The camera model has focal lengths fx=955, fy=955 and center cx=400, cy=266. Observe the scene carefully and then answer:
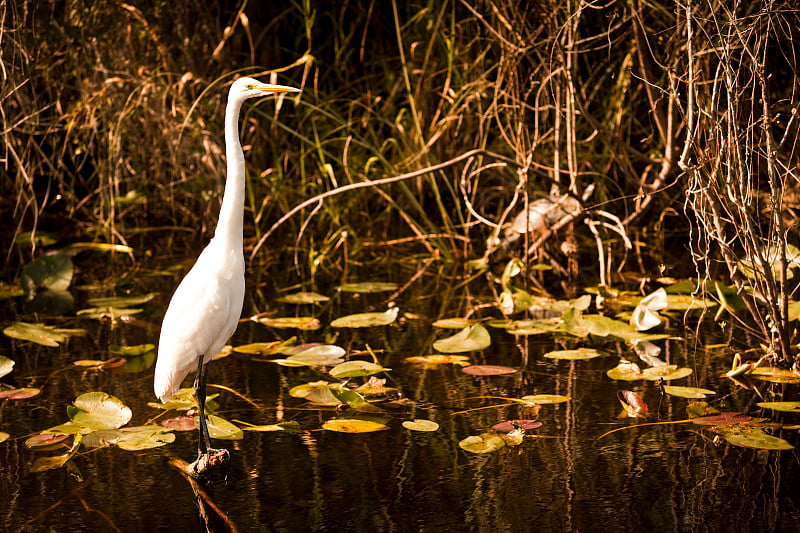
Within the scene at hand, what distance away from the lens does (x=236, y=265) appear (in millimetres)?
2520

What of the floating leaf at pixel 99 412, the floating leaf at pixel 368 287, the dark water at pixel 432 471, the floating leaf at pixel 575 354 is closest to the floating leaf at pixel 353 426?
the dark water at pixel 432 471

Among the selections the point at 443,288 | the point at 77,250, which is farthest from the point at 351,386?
the point at 77,250

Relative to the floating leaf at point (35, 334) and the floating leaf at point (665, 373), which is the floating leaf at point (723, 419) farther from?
the floating leaf at point (35, 334)

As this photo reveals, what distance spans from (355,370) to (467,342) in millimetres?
426

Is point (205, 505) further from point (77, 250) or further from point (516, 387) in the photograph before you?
point (77, 250)

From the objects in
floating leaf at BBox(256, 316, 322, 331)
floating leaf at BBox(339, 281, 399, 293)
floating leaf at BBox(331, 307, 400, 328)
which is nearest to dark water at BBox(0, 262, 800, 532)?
floating leaf at BBox(331, 307, 400, 328)

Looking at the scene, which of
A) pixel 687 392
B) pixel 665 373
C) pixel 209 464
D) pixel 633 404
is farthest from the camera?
pixel 665 373

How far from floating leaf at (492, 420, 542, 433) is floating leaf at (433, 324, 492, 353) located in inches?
21.0

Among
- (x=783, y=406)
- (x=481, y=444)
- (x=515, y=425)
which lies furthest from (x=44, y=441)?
(x=783, y=406)

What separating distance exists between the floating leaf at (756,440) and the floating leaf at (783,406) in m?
0.17

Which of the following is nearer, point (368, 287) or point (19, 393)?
point (19, 393)

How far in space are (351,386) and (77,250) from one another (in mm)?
2394

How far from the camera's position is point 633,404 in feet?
8.87

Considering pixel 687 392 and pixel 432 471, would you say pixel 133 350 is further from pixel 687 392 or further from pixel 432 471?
pixel 687 392
